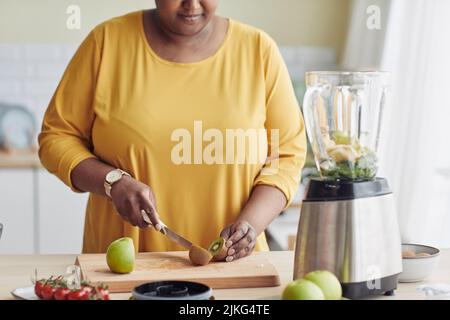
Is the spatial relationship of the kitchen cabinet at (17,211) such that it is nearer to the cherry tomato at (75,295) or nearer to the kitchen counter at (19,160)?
the kitchen counter at (19,160)

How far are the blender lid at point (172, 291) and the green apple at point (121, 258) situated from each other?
0.19 m

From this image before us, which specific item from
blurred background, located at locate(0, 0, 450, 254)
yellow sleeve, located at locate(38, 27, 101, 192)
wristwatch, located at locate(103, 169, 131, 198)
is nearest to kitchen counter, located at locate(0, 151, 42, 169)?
blurred background, located at locate(0, 0, 450, 254)

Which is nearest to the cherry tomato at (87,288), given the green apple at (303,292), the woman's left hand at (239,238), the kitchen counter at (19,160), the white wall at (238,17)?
the green apple at (303,292)

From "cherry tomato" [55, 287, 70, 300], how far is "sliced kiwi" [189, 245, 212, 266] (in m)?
0.33

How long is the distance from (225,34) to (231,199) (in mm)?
334

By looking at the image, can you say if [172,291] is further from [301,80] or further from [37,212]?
[301,80]

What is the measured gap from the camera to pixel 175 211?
162 cm

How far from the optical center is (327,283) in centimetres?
116

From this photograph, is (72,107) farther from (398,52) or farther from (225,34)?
(398,52)

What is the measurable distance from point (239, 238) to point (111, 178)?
0.26 m

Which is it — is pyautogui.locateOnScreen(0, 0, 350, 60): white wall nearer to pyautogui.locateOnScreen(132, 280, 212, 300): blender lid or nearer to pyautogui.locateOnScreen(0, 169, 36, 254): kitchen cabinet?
pyautogui.locateOnScreen(0, 169, 36, 254): kitchen cabinet

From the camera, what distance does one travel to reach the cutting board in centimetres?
134

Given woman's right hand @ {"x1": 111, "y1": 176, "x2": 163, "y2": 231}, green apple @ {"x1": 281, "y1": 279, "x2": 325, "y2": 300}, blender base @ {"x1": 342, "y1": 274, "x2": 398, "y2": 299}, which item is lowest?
blender base @ {"x1": 342, "y1": 274, "x2": 398, "y2": 299}

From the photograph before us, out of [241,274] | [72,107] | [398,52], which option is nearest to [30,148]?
[398,52]
